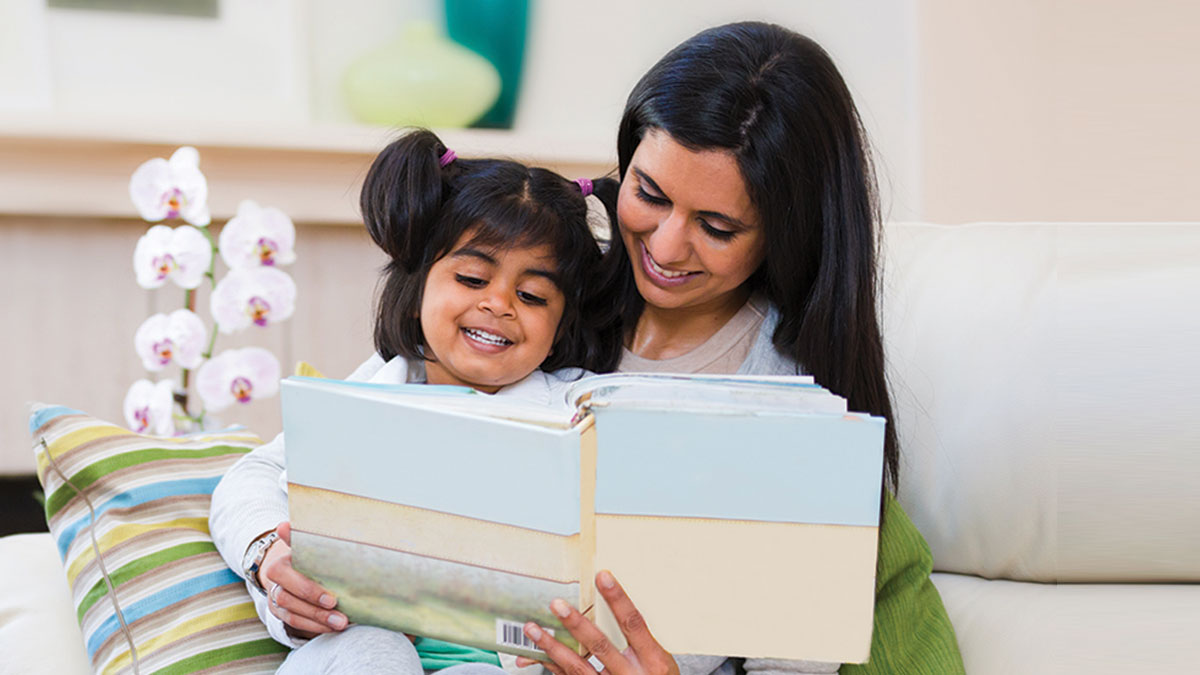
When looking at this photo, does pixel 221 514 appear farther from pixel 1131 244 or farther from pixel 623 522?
pixel 1131 244

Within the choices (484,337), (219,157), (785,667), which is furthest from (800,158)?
(219,157)

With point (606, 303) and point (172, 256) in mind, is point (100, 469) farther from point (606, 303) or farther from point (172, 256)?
point (606, 303)

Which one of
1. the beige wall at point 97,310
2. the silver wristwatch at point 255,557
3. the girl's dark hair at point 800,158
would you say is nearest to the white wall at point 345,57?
the beige wall at point 97,310

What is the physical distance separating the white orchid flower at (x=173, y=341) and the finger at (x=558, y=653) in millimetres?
966

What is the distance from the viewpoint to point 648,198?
1.12 metres

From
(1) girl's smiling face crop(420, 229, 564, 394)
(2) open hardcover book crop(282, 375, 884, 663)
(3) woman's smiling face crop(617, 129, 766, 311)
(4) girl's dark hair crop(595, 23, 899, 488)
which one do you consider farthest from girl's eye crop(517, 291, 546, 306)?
(2) open hardcover book crop(282, 375, 884, 663)

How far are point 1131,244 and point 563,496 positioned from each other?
2.36 ft

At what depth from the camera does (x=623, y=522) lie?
0.78 meters


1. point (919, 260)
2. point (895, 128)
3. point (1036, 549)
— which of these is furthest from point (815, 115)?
point (895, 128)

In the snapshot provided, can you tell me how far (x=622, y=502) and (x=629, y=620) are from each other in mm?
94

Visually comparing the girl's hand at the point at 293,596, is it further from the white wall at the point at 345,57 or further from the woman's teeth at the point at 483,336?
the white wall at the point at 345,57

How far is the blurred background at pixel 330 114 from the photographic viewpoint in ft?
6.82

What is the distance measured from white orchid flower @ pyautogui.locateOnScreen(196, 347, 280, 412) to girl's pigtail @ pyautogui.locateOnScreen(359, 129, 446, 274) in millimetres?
502

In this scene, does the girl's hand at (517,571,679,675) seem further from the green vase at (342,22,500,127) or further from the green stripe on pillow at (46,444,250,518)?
the green vase at (342,22,500,127)
